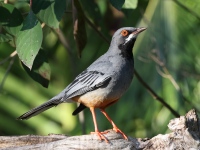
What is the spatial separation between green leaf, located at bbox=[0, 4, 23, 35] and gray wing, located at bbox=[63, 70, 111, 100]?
102cm

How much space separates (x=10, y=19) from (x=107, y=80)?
1215 millimetres

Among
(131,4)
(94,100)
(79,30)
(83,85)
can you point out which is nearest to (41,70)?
(83,85)

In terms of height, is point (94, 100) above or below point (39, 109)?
above

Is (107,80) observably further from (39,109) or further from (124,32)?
(39,109)

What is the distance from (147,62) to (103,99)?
2.74 metres

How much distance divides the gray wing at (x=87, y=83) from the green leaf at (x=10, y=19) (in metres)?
1.02

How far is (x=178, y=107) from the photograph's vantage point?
9461mm

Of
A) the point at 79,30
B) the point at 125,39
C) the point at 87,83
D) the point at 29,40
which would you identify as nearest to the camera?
the point at 29,40

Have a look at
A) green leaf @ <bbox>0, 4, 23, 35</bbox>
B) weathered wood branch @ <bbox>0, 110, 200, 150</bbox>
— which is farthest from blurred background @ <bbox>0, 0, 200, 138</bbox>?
weathered wood branch @ <bbox>0, 110, 200, 150</bbox>

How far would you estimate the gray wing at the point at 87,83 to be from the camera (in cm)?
708

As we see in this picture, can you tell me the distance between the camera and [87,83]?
283 inches

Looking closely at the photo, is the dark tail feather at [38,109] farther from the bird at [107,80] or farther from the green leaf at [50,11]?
the green leaf at [50,11]

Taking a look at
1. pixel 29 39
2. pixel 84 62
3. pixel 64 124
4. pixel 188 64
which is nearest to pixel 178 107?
pixel 188 64

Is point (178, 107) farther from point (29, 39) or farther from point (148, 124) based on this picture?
point (29, 39)
